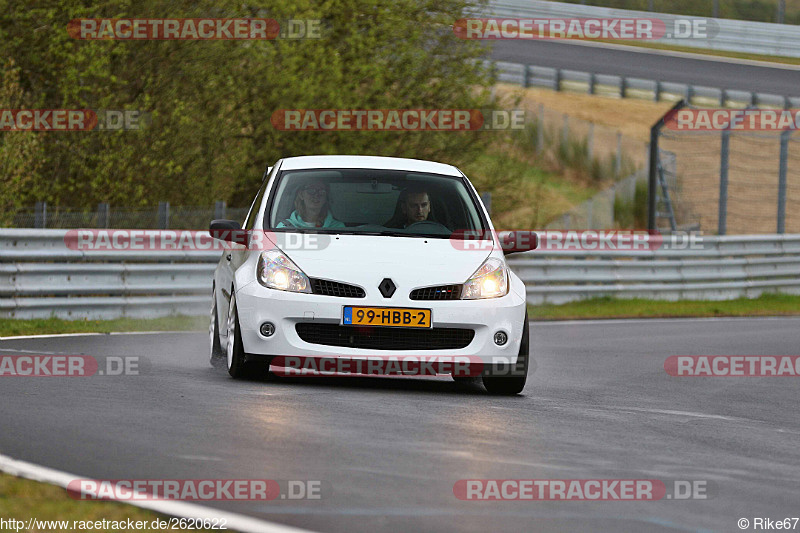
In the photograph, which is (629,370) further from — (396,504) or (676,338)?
(396,504)

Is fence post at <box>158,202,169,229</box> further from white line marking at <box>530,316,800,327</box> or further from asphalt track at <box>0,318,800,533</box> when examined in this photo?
asphalt track at <box>0,318,800,533</box>

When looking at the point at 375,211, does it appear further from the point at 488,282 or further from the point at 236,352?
the point at 236,352

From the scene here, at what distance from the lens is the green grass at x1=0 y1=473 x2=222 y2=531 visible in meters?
5.41

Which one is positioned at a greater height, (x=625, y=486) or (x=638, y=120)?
(x=625, y=486)

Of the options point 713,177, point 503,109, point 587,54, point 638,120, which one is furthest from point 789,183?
point 503,109

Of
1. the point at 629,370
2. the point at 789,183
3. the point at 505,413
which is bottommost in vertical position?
the point at 789,183

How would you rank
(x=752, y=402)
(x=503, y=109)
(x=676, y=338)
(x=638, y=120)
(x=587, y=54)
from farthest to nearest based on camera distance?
(x=587, y=54) < (x=638, y=120) < (x=503, y=109) < (x=676, y=338) < (x=752, y=402)

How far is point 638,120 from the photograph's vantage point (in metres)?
42.9

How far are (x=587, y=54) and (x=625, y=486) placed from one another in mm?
41305

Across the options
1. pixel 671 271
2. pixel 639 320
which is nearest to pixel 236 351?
pixel 639 320

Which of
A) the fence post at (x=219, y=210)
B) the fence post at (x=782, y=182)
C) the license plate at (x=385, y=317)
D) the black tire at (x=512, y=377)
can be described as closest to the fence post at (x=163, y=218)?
the fence post at (x=219, y=210)

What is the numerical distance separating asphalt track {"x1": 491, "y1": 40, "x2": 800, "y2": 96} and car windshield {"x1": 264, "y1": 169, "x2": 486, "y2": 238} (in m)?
30.2

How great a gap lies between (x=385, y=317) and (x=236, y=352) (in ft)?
3.73

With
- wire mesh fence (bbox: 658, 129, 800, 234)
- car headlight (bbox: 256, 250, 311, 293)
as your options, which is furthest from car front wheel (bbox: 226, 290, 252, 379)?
wire mesh fence (bbox: 658, 129, 800, 234)
